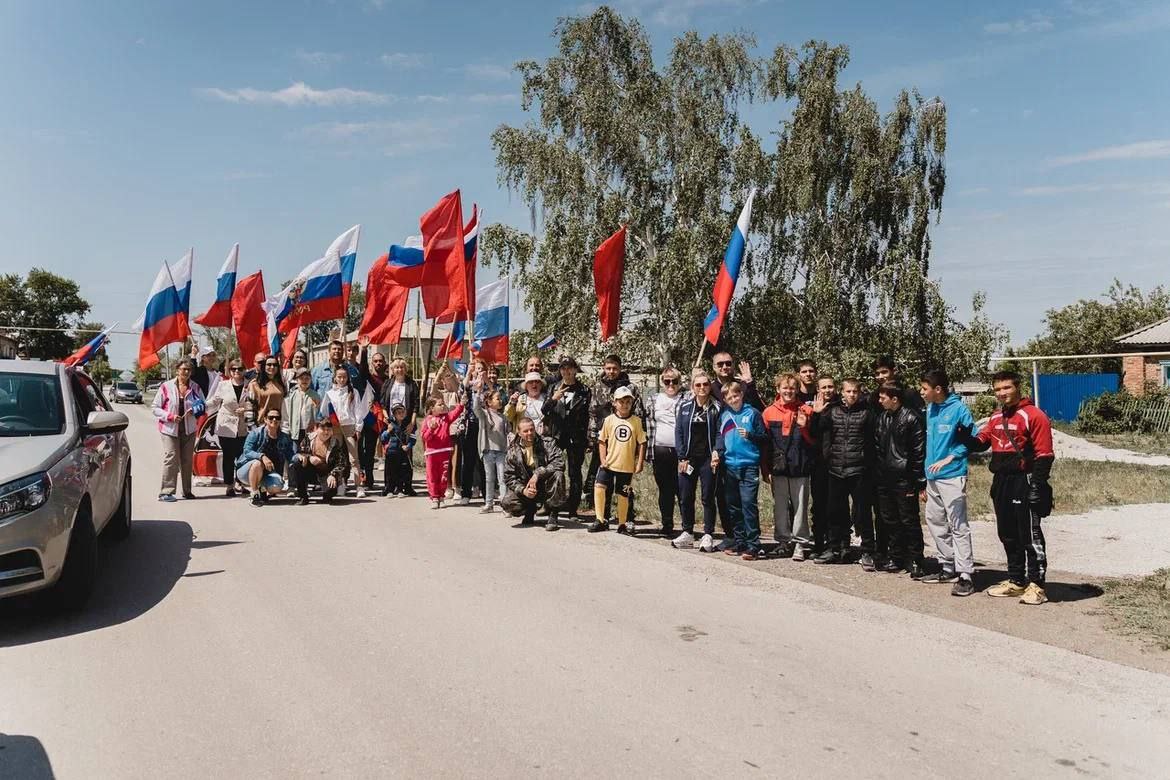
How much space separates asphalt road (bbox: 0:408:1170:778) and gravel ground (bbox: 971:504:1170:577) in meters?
2.32

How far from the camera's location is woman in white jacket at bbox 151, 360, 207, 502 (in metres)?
12.0

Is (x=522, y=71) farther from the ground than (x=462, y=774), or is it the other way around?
(x=522, y=71)

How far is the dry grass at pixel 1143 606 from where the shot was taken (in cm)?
609

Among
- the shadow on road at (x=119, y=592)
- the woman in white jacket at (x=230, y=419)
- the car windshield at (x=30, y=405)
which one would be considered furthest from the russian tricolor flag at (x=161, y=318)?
the car windshield at (x=30, y=405)

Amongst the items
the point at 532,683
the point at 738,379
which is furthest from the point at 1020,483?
the point at 532,683

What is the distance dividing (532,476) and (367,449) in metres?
3.52

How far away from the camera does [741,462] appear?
8891 mm

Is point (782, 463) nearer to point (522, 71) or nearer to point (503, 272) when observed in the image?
point (503, 272)

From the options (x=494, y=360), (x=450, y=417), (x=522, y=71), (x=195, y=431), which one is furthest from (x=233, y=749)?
(x=522, y=71)

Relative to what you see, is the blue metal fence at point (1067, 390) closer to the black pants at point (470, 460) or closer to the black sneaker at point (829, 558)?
the black pants at point (470, 460)

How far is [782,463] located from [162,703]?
5914 millimetres

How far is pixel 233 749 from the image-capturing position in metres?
4.05

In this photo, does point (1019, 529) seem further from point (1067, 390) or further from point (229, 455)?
point (1067, 390)

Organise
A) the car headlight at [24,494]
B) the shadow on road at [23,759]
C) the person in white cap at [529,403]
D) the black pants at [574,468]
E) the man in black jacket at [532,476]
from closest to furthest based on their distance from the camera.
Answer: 1. the shadow on road at [23,759]
2. the car headlight at [24,494]
3. the man in black jacket at [532,476]
4. the black pants at [574,468]
5. the person in white cap at [529,403]
